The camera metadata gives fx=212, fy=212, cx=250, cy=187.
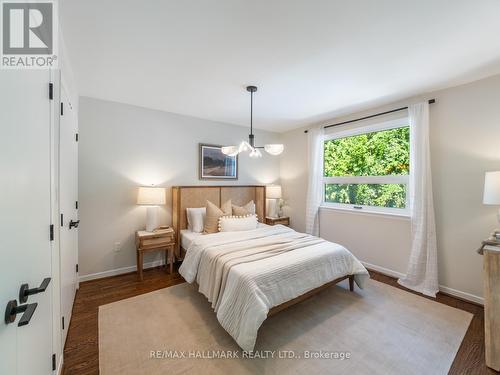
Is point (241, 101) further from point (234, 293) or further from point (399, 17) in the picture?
point (234, 293)

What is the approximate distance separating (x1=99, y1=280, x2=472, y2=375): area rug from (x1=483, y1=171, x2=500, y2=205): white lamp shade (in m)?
1.26

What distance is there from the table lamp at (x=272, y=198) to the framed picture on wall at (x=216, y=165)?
0.79m

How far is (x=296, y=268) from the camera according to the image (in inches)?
83.7

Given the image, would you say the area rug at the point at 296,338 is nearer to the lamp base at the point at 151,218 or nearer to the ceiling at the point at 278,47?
the lamp base at the point at 151,218

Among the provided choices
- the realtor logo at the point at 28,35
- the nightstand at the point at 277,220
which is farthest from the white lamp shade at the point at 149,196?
the nightstand at the point at 277,220

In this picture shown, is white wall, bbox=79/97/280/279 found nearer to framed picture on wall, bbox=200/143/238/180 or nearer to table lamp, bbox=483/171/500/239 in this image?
framed picture on wall, bbox=200/143/238/180

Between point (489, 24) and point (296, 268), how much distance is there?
253 cm

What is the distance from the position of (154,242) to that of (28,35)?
253cm

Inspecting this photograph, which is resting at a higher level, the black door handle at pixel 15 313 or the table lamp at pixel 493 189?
the table lamp at pixel 493 189

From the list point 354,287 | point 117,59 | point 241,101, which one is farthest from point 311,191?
point 117,59

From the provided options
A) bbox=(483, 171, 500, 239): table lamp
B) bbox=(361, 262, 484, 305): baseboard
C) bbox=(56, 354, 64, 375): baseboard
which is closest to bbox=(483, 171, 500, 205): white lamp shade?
bbox=(483, 171, 500, 239): table lamp

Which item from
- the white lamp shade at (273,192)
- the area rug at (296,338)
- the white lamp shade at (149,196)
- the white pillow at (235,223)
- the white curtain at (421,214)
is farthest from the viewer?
the white lamp shade at (273,192)

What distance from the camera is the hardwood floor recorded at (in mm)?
1655

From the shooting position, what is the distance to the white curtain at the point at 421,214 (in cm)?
272
